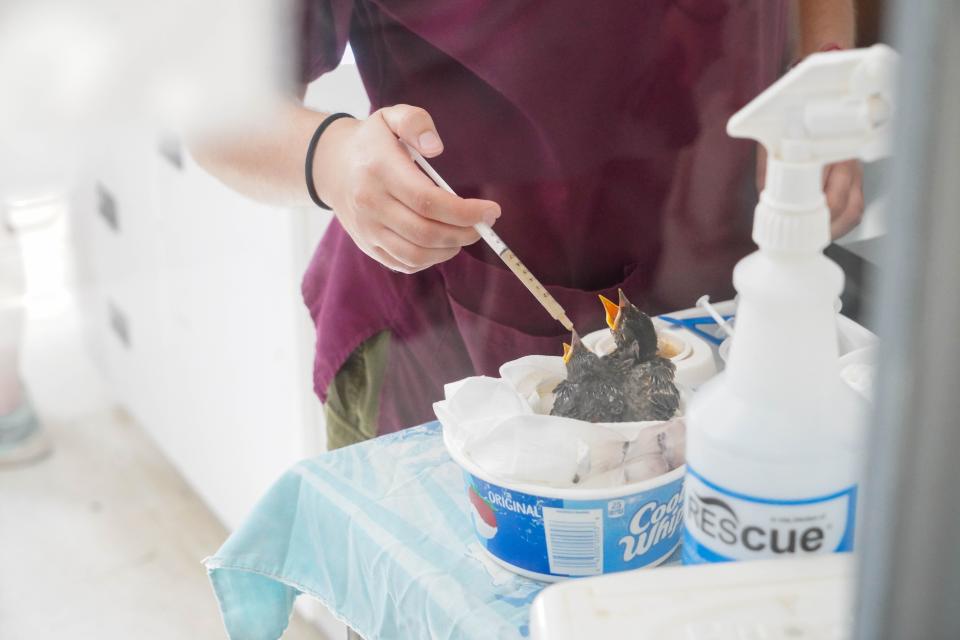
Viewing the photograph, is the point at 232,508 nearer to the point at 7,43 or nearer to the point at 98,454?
the point at 98,454

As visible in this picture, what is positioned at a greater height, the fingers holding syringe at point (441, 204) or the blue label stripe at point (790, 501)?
the fingers holding syringe at point (441, 204)

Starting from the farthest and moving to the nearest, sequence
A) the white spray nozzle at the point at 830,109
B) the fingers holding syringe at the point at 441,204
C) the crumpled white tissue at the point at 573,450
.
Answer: the fingers holding syringe at the point at 441,204 → the crumpled white tissue at the point at 573,450 → the white spray nozzle at the point at 830,109

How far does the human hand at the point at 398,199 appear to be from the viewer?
669 mm

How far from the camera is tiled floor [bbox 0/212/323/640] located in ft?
5.30

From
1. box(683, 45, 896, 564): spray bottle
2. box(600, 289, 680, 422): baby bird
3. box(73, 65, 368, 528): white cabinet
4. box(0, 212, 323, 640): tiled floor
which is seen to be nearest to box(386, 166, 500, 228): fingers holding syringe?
box(600, 289, 680, 422): baby bird

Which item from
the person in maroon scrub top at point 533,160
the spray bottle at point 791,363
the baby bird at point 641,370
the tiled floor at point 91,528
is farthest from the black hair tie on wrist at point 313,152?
the tiled floor at point 91,528

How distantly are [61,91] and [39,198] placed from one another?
0.90 meters

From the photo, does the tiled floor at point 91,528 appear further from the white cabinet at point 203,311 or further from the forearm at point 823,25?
the forearm at point 823,25

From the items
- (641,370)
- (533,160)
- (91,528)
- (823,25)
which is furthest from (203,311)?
(641,370)

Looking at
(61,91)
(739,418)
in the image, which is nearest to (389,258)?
(61,91)

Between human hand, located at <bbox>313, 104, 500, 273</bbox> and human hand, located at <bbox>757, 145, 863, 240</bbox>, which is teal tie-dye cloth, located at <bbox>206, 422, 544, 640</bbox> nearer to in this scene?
human hand, located at <bbox>313, 104, 500, 273</bbox>

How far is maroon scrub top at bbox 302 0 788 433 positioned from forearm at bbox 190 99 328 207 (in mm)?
42

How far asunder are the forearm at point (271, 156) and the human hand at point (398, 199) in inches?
2.4

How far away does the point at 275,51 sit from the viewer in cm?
80
